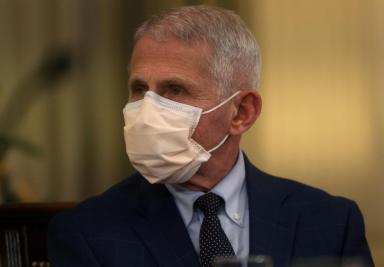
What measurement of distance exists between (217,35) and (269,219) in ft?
1.37

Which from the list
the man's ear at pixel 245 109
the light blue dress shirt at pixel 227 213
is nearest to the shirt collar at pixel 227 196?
the light blue dress shirt at pixel 227 213

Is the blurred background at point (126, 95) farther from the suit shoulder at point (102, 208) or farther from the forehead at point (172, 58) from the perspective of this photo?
the forehead at point (172, 58)

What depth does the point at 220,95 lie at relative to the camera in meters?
1.94

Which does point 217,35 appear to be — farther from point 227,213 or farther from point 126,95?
point 126,95

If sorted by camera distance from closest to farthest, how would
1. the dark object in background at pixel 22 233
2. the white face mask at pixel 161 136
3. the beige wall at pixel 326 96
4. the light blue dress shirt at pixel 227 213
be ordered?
the white face mask at pixel 161 136
the light blue dress shirt at pixel 227 213
the dark object in background at pixel 22 233
the beige wall at pixel 326 96

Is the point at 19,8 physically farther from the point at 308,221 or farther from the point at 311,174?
the point at 308,221

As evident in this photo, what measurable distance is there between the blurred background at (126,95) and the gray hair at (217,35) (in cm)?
96

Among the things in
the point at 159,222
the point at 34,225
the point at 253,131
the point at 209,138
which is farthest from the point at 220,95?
the point at 253,131

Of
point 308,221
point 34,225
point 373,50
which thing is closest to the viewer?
point 308,221

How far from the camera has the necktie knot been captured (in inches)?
77.5

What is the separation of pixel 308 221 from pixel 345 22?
1.05 metres

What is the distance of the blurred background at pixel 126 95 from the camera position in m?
2.93

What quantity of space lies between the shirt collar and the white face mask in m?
0.10

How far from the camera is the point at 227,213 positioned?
199 cm
